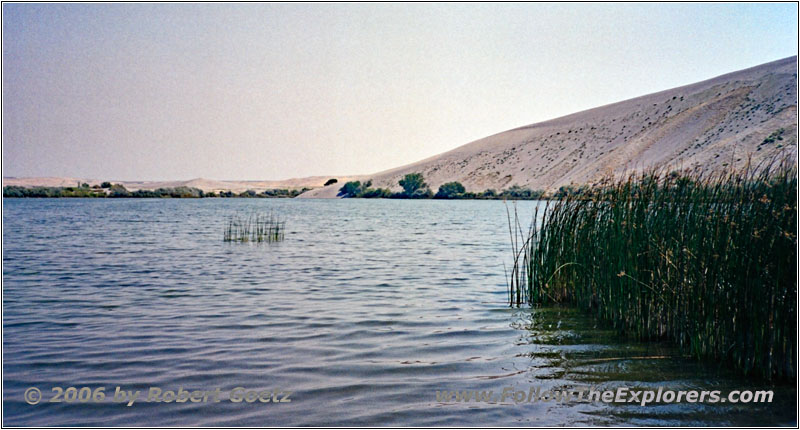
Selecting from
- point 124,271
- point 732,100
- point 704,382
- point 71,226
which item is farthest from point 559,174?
point 704,382

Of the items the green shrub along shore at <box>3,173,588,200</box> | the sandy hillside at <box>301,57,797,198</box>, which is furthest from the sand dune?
the green shrub along shore at <box>3,173,588,200</box>

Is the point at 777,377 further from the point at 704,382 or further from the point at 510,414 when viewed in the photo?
the point at 510,414

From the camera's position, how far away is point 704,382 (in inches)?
192

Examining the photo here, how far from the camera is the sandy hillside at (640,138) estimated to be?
173ft

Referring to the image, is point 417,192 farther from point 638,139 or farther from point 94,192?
point 94,192

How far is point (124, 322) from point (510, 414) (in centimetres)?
463

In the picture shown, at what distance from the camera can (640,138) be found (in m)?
67.8

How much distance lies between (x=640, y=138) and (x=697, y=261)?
66528mm

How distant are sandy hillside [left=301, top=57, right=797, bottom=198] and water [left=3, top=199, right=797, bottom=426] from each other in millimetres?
38897

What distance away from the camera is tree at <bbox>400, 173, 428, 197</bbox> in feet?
258

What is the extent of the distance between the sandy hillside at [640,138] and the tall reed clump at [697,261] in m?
40.1

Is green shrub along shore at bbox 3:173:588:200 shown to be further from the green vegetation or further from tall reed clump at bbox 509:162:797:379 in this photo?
tall reed clump at bbox 509:162:797:379

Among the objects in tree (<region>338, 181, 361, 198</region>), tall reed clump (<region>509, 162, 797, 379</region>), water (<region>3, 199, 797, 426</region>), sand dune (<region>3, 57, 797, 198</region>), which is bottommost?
water (<region>3, 199, 797, 426</region>)

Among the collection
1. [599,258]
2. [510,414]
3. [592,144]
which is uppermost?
[592,144]
